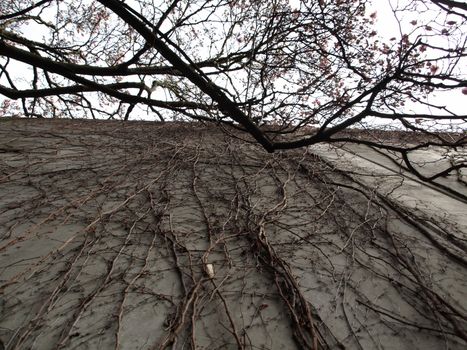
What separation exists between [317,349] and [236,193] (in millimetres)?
1827

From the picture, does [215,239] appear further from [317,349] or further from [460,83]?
[460,83]

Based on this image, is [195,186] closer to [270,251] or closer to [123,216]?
[123,216]

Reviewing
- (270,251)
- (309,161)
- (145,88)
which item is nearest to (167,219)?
(270,251)

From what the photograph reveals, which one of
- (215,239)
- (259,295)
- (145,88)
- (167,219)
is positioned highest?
(145,88)

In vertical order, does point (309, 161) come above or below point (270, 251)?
above

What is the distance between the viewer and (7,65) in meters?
5.39

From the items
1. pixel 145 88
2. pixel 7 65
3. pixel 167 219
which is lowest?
pixel 167 219

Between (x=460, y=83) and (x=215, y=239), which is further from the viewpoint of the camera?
(x=215, y=239)

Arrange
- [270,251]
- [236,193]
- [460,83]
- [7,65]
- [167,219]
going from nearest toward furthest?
[460,83], [270,251], [167,219], [236,193], [7,65]

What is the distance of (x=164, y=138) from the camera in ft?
16.2

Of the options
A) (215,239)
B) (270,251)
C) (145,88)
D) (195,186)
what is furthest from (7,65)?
(270,251)

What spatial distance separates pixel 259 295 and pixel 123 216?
142cm

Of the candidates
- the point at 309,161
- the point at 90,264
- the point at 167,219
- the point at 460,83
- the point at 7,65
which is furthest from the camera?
the point at 7,65

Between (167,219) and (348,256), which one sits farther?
(167,219)
